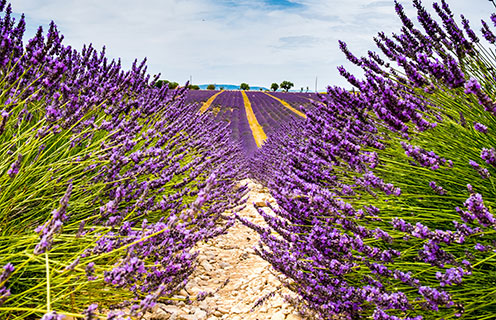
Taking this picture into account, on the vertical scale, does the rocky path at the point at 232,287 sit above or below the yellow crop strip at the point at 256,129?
below

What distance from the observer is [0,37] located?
6.63 ft

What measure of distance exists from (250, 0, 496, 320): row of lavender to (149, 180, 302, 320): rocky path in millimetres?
325

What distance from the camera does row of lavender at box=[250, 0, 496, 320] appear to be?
1.03 m

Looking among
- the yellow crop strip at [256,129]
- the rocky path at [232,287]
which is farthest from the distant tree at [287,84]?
the rocky path at [232,287]

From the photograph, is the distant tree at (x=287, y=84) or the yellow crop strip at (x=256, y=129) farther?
the distant tree at (x=287, y=84)

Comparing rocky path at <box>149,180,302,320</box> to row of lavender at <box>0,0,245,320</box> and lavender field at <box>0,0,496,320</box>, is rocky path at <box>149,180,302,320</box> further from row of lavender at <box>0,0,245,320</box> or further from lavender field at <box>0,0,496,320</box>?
row of lavender at <box>0,0,245,320</box>

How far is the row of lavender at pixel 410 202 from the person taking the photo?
1025mm

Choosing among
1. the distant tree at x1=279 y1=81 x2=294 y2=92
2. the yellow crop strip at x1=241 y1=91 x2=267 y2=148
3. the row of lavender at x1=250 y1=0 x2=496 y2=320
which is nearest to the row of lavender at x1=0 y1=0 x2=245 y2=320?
the row of lavender at x1=250 y1=0 x2=496 y2=320

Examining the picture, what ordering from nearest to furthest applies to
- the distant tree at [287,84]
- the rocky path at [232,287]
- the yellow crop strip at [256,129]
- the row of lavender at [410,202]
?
1. the row of lavender at [410,202]
2. the rocky path at [232,287]
3. the yellow crop strip at [256,129]
4. the distant tree at [287,84]

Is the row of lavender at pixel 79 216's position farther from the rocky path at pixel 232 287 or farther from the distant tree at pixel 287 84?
the distant tree at pixel 287 84

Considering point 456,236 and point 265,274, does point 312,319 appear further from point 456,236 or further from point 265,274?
point 456,236

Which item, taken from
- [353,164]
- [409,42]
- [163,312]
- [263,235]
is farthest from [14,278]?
[409,42]

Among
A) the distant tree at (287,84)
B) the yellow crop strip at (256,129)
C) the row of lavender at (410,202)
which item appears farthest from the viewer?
the distant tree at (287,84)

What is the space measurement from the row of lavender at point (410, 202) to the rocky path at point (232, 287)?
1.07ft
